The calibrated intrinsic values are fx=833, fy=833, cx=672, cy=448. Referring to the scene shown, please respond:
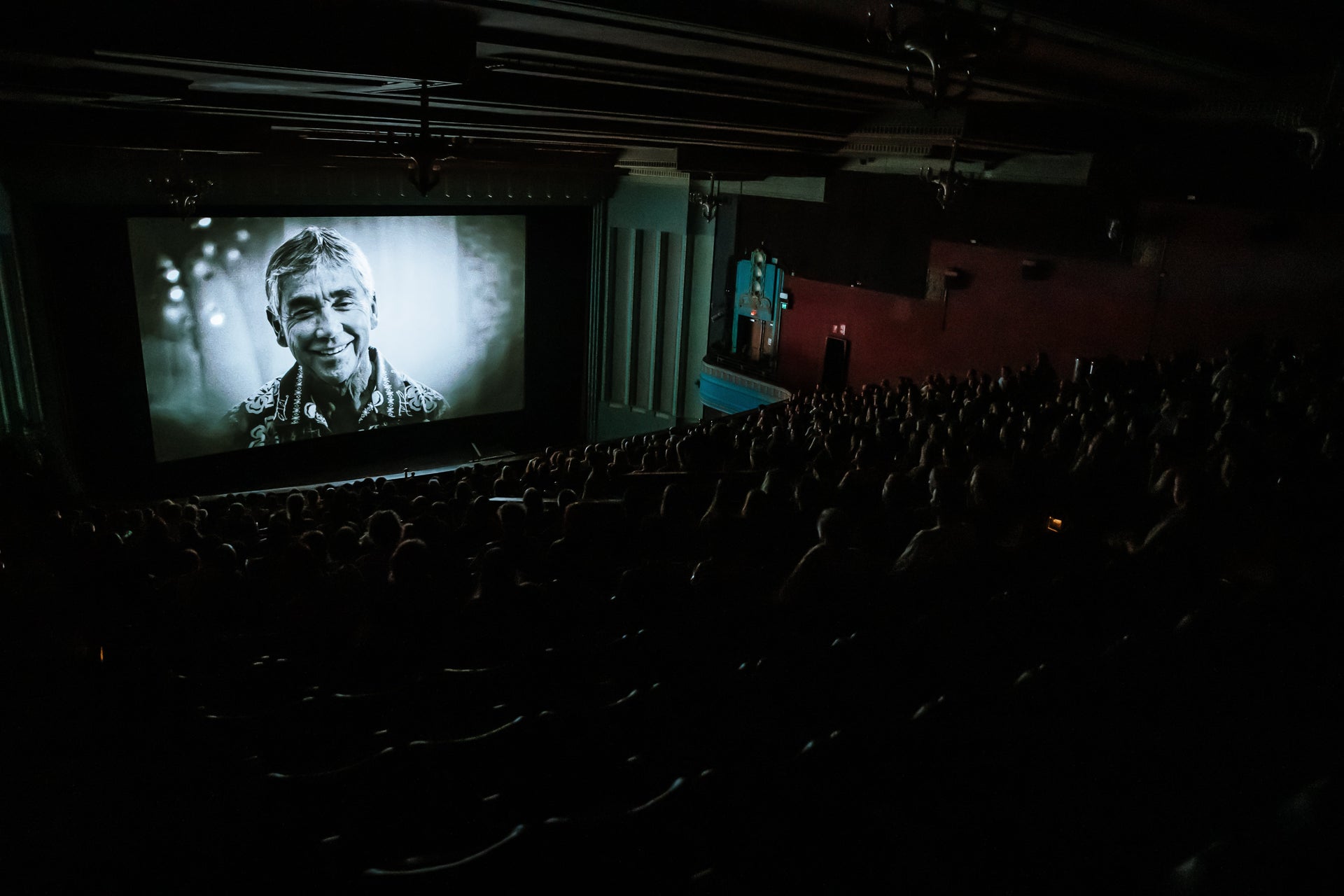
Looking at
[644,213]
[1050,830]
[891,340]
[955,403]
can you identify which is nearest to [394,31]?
[1050,830]

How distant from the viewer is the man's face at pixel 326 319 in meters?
10.5

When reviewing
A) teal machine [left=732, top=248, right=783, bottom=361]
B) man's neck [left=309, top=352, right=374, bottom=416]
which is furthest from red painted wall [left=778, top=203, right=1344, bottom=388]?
man's neck [left=309, top=352, right=374, bottom=416]

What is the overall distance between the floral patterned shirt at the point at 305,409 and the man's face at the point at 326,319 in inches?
9.8

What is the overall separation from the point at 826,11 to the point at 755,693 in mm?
2382

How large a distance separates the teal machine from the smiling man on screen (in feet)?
16.3

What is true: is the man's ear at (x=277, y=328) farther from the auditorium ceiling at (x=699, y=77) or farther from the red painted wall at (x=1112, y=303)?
the red painted wall at (x=1112, y=303)

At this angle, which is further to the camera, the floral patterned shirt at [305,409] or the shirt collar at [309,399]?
the shirt collar at [309,399]

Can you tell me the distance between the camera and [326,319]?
10.9 metres

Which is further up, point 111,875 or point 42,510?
point 111,875

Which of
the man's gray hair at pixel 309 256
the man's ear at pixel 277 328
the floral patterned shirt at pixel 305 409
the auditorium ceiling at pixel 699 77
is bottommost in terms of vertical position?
the floral patterned shirt at pixel 305 409

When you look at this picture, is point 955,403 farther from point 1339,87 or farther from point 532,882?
point 532,882

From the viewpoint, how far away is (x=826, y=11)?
3.00 meters

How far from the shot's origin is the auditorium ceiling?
280 centimetres

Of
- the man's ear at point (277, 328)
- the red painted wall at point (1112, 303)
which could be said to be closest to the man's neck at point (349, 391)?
the man's ear at point (277, 328)
